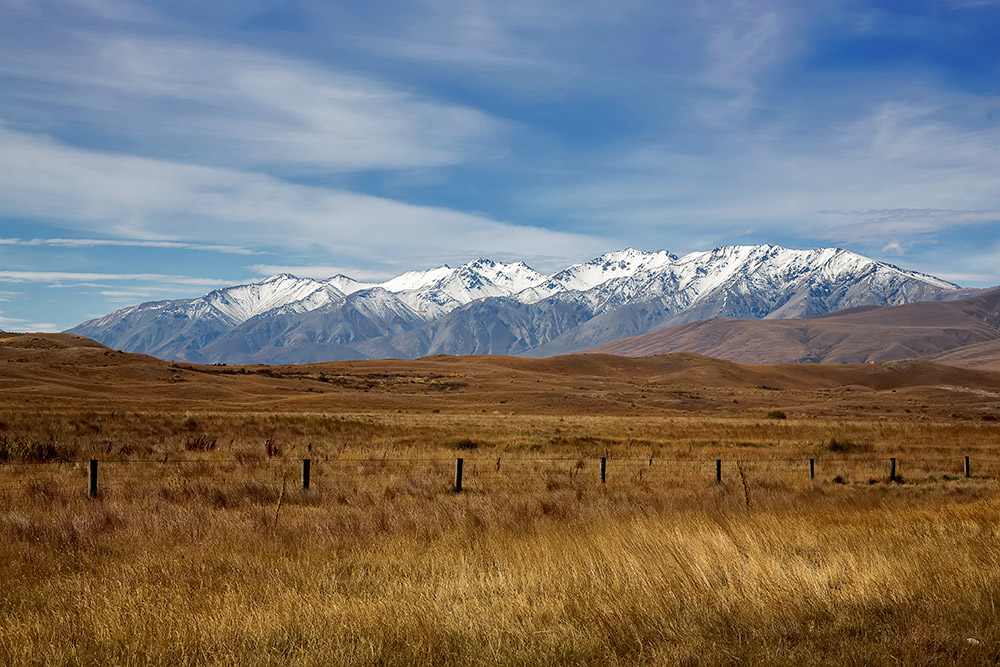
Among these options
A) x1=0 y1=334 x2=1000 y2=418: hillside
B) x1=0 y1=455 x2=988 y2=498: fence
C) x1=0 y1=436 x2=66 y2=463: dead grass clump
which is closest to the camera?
x1=0 y1=455 x2=988 y2=498: fence

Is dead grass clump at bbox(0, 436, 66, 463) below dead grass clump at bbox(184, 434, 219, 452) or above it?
above

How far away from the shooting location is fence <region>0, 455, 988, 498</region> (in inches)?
762

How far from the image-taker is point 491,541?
34.9 feet

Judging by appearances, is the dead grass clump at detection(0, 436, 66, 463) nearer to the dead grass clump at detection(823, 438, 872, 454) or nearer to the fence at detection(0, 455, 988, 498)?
the fence at detection(0, 455, 988, 498)

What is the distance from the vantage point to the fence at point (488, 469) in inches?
762

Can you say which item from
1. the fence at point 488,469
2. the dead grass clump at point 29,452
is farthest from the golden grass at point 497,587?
the dead grass clump at point 29,452

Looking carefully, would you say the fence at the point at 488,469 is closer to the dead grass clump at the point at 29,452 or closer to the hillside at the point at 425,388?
the dead grass clump at the point at 29,452

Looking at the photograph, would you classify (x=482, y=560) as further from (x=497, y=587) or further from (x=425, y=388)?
(x=425, y=388)

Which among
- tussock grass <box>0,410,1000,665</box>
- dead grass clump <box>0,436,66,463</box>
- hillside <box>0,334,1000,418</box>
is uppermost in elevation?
tussock grass <box>0,410,1000,665</box>

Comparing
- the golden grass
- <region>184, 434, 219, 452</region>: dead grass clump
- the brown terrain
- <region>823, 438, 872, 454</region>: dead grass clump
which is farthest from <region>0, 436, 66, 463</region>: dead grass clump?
<region>823, 438, 872, 454</region>: dead grass clump

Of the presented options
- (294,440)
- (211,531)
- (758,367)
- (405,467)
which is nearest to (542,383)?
(758,367)

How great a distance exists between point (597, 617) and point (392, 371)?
412 feet

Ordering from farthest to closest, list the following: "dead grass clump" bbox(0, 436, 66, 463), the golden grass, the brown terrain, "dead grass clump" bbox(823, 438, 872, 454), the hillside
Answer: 1. the hillside
2. "dead grass clump" bbox(823, 438, 872, 454)
3. "dead grass clump" bbox(0, 436, 66, 463)
4. the brown terrain
5. the golden grass

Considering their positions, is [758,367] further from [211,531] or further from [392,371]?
[211,531]
